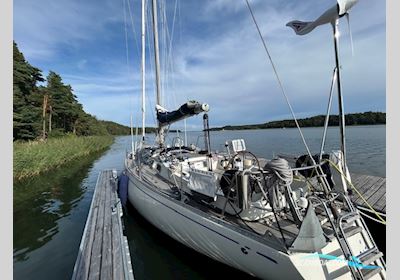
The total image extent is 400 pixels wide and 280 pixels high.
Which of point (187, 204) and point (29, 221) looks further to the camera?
point (29, 221)

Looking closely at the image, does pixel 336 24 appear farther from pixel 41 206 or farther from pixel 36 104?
pixel 36 104

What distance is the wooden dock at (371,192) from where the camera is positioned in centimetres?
660

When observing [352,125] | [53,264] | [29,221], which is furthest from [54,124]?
[352,125]

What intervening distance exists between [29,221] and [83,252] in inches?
193

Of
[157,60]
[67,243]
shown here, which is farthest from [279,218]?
[157,60]

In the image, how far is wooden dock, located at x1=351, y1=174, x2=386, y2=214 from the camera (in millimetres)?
6598

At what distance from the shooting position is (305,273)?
3.25 meters

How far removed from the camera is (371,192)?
7.41 metres

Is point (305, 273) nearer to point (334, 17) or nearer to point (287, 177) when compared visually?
point (287, 177)

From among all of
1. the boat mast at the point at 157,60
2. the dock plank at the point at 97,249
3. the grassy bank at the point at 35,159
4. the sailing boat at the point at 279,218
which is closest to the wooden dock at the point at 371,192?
the sailing boat at the point at 279,218

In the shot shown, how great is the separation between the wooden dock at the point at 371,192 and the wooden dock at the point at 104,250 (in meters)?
6.09

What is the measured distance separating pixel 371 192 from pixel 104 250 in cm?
794

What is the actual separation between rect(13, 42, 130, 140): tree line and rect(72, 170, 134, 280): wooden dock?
972 inches

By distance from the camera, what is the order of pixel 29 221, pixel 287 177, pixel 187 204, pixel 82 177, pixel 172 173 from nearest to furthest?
pixel 287 177, pixel 187 204, pixel 172 173, pixel 29 221, pixel 82 177
